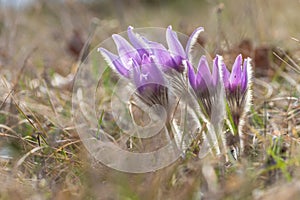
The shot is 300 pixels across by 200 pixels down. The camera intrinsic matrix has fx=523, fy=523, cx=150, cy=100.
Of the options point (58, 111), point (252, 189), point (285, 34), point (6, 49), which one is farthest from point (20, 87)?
point (285, 34)

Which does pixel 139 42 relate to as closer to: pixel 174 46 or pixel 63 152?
pixel 174 46

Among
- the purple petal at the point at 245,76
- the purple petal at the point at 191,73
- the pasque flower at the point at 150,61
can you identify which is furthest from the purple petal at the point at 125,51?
the purple petal at the point at 245,76

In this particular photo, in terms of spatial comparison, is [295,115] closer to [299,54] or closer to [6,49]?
[299,54]

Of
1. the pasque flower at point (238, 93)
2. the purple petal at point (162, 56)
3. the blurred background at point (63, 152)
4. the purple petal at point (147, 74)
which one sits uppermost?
the purple petal at point (162, 56)

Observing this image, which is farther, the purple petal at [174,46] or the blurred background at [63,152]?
the purple petal at [174,46]

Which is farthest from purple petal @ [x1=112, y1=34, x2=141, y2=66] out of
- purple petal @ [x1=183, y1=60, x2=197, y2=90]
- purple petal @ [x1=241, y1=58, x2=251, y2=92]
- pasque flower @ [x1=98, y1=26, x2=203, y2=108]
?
purple petal @ [x1=241, y1=58, x2=251, y2=92]

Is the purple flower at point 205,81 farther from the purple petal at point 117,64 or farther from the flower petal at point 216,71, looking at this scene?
the purple petal at point 117,64

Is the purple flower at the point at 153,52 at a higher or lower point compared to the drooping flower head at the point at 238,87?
higher
